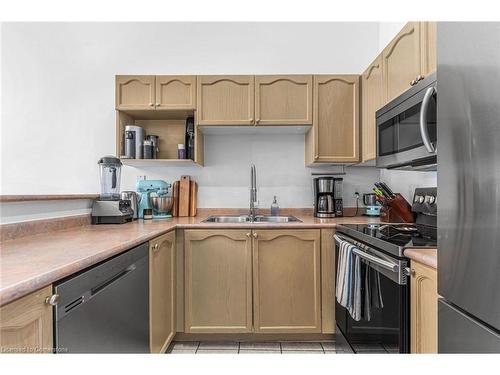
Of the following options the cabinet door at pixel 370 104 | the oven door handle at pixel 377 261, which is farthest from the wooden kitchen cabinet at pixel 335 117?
the oven door handle at pixel 377 261

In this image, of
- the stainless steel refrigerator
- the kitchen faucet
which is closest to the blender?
the kitchen faucet

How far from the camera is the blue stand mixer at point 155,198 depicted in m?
2.49

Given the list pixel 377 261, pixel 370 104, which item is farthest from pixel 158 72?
pixel 377 261

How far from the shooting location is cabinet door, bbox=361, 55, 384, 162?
2.01 m

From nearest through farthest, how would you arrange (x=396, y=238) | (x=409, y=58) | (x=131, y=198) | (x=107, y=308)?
(x=107, y=308)
(x=396, y=238)
(x=409, y=58)
(x=131, y=198)

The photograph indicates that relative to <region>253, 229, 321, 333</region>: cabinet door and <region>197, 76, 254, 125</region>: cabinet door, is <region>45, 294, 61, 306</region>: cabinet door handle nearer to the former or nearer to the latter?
<region>253, 229, 321, 333</region>: cabinet door

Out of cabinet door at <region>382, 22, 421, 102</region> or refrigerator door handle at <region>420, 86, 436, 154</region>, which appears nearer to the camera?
refrigerator door handle at <region>420, 86, 436, 154</region>

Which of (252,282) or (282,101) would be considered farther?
(282,101)

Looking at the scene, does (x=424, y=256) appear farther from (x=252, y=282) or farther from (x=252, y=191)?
(x=252, y=191)

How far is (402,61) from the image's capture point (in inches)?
64.9

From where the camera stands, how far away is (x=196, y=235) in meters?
2.07

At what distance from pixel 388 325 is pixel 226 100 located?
185 centimetres

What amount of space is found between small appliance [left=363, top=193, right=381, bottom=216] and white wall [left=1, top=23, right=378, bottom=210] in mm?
214

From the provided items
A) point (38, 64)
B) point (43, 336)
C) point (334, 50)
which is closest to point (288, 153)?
point (334, 50)
